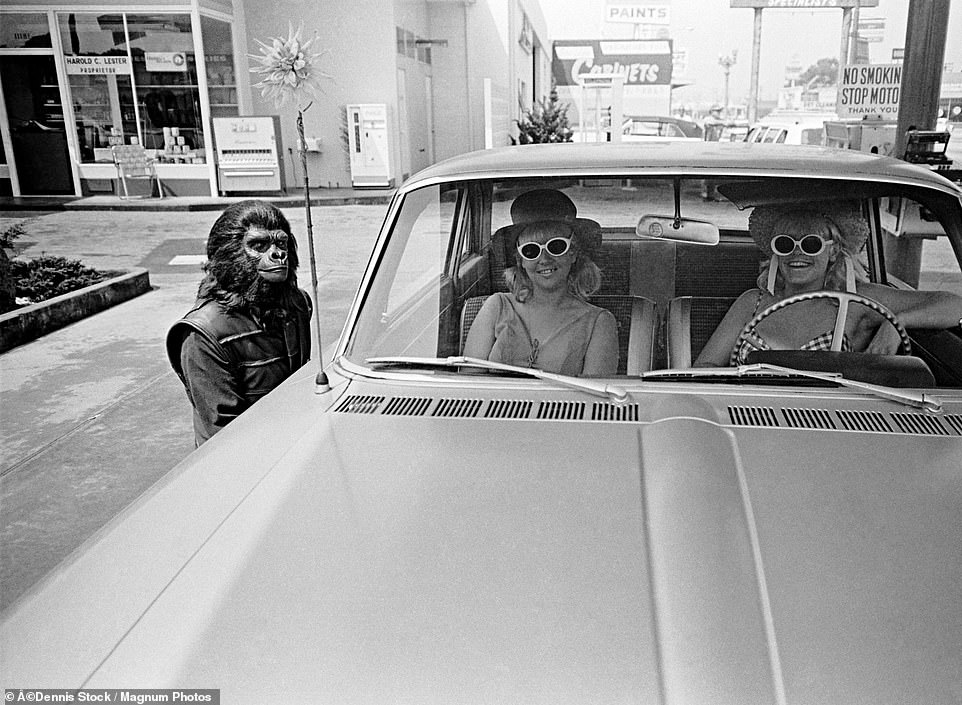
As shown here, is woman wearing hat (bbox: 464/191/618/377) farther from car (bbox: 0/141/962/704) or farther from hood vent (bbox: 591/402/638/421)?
hood vent (bbox: 591/402/638/421)

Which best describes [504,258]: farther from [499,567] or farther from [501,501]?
[499,567]

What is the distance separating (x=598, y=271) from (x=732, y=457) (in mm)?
934

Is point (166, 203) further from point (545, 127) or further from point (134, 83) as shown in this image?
point (545, 127)

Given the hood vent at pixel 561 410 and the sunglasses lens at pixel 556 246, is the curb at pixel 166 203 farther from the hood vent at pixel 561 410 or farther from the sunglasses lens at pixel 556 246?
the hood vent at pixel 561 410

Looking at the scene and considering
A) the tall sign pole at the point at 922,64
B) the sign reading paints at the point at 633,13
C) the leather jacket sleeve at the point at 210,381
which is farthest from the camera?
the sign reading paints at the point at 633,13

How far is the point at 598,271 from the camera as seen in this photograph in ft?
9.10

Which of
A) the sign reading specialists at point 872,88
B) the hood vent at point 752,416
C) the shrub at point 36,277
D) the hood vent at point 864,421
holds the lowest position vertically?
the shrub at point 36,277

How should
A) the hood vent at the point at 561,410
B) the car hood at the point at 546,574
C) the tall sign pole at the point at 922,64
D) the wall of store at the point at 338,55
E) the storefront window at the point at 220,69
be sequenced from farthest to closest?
the wall of store at the point at 338,55 < the storefront window at the point at 220,69 < the tall sign pole at the point at 922,64 < the hood vent at the point at 561,410 < the car hood at the point at 546,574

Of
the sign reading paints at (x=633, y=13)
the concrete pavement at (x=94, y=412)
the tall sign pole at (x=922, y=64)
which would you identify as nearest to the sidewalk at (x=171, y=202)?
the concrete pavement at (x=94, y=412)

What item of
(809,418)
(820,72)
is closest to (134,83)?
(809,418)

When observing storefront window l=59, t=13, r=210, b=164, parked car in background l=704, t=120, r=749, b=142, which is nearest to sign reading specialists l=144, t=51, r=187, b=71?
storefront window l=59, t=13, r=210, b=164

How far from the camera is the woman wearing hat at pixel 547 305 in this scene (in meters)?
2.66

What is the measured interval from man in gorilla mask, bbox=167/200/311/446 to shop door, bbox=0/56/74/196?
16264mm

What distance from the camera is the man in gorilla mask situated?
3193 millimetres
